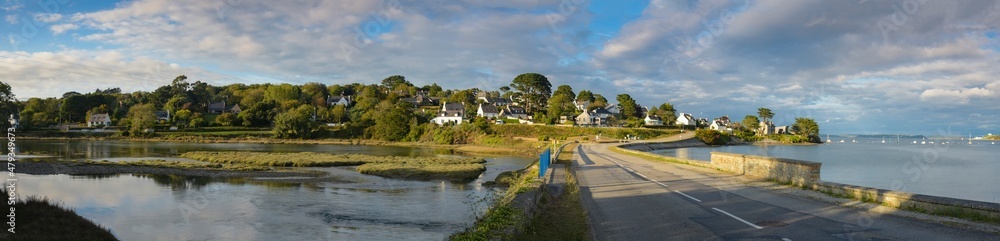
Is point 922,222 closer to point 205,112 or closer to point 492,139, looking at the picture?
point 492,139

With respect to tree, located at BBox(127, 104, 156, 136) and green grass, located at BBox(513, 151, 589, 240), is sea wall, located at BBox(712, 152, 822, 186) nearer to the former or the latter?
green grass, located at BBox(513, 151, 589, 240)

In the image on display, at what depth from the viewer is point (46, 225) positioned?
38.7 feet

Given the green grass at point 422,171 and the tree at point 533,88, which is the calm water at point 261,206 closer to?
the green grass at point 422,171

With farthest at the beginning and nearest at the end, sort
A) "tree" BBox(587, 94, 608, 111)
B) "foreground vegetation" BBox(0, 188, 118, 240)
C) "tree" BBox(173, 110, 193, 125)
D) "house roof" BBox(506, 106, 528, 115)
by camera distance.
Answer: "tree" BBox(587, 94, 608, 111) < "house roof" BBox(506, 106, 528, 115) < "tree" BBox(173, 110, 193, 125) < "foreground vegetation" BBox(0, 188, 118, 240)

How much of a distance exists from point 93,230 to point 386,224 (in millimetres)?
8061

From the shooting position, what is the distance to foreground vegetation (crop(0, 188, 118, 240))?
11078 millimetres

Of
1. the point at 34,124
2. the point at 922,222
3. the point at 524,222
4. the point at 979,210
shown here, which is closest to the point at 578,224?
the point at 524,222

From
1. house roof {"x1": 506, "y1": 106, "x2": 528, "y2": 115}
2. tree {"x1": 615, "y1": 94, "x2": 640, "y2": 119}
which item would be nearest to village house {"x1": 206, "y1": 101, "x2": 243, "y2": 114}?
house roof {"x1": 506, "y1": 106, "x2": 528, "y2": 115}

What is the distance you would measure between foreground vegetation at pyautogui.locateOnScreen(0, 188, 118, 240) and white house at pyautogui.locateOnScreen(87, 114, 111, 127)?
124 m

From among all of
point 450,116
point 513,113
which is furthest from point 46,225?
point 513,113

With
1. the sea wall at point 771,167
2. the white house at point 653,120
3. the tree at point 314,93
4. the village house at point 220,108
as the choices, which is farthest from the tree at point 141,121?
the sea wall at point 771,167

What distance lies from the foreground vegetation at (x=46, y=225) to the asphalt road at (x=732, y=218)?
1117 centimetres

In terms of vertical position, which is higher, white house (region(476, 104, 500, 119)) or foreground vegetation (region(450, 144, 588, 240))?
white house (region(476, 104, 500, 119))

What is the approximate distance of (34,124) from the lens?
107 metres
